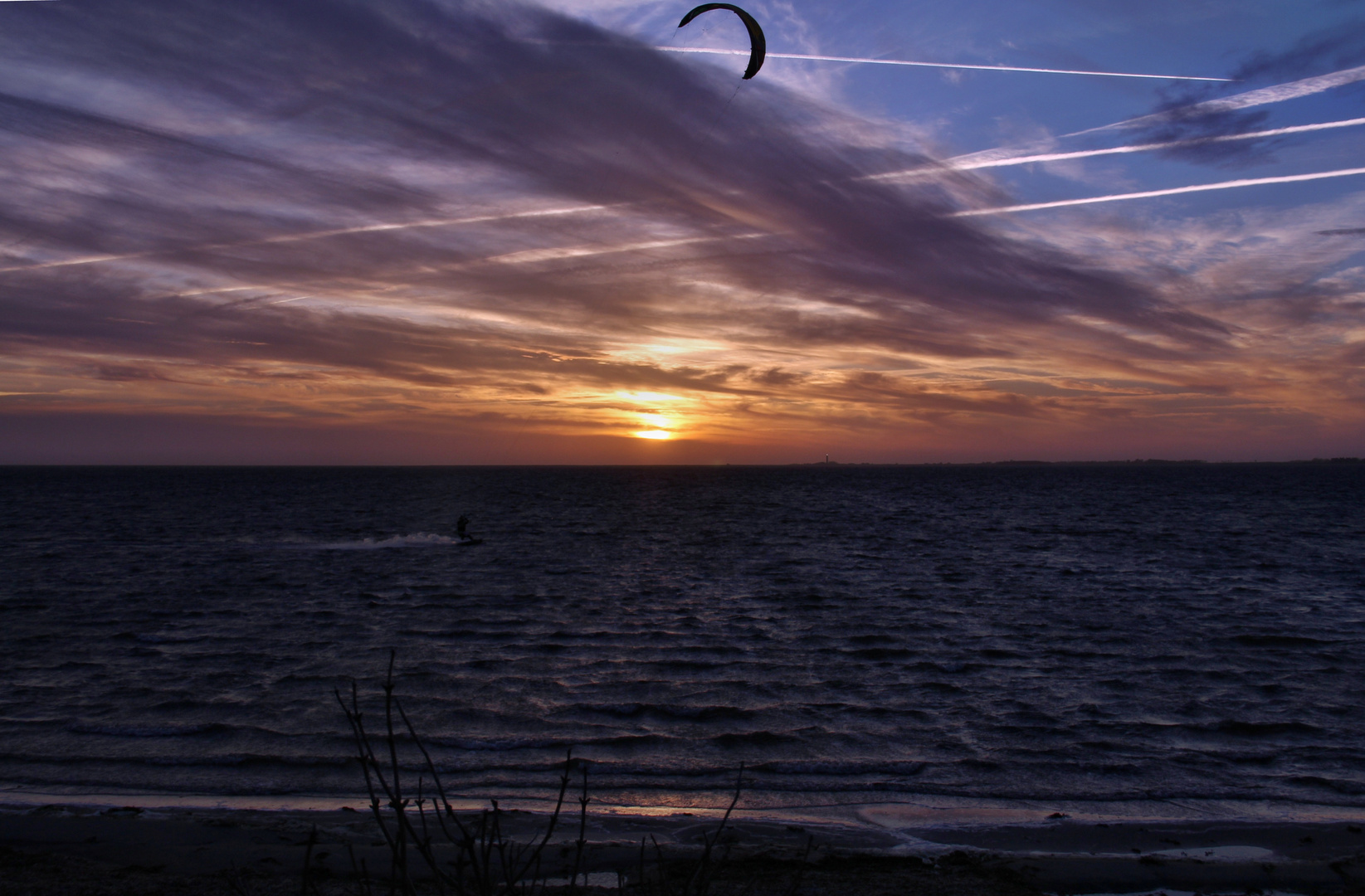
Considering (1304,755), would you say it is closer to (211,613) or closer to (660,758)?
(660,758)

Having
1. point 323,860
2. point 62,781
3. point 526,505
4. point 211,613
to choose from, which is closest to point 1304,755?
point 323,860

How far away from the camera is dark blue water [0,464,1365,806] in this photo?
11.3 m

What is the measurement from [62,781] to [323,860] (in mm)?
5279

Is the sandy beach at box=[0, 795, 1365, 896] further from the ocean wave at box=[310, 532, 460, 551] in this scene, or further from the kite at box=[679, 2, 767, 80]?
the ocean wave at box=[310, 532, 460, 551]

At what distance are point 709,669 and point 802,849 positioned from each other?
8.59m

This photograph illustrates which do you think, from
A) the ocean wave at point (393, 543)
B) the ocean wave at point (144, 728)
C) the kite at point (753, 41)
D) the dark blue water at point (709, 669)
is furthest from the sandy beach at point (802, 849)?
the ocean wave at point (393, 543)

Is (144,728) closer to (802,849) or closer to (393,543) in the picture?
(802,849)

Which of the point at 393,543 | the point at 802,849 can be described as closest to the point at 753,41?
the point at 802,849

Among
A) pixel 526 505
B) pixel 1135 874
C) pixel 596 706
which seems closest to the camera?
pixel 1135 874

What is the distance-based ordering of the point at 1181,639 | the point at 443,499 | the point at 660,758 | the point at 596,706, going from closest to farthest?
the point at 660,758, the point at 596,706, the point at 1181,639, the point at 443,499

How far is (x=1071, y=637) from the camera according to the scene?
66.8 feet

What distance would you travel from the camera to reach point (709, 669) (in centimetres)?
1700

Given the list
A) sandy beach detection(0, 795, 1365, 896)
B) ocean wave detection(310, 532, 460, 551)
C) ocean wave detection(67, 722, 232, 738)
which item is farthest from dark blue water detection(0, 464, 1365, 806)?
ocean wave detection(310, 532, 460, 551)

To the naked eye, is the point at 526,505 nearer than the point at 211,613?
No
